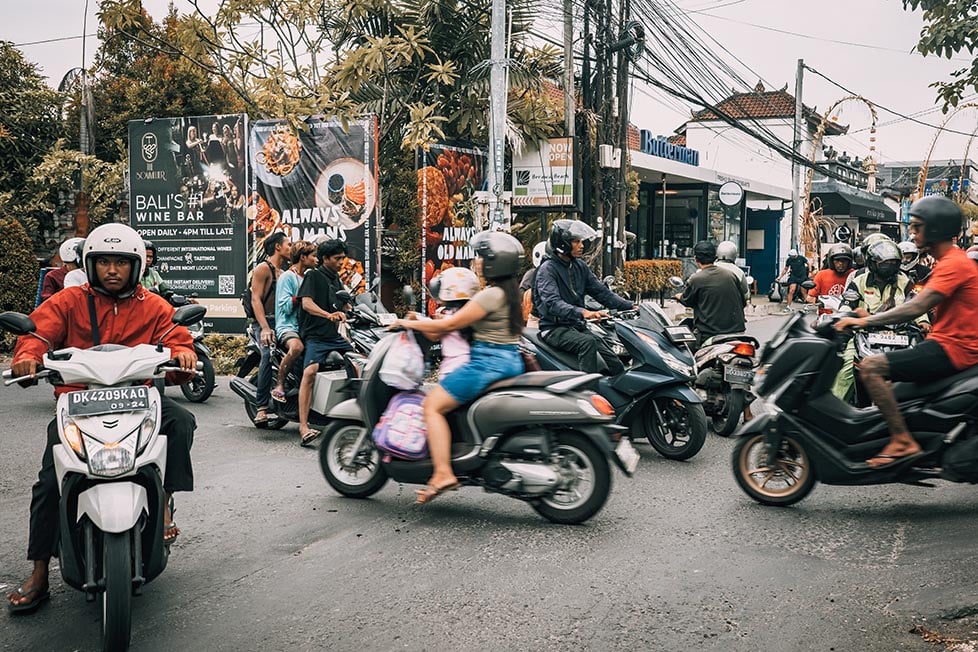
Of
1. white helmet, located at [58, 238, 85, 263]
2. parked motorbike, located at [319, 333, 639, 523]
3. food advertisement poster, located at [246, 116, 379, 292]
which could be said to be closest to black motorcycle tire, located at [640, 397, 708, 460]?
parked motorbike, located at [319, 333, 639, 523]

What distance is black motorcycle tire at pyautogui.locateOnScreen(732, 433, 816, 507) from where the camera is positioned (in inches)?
243

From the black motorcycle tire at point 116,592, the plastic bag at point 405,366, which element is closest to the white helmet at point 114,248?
the black motorcycle tire at point 116,592

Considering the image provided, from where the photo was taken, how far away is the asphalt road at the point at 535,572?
409 centimetres

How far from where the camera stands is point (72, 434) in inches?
154

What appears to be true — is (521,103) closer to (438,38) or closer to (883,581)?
(438,38)

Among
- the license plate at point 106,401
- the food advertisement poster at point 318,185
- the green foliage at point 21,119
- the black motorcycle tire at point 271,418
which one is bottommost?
the black motorcycle tire at point 271,418

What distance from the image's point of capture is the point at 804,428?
6.09 m

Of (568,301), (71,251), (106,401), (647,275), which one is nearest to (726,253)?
(568,301)

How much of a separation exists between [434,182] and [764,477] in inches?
415

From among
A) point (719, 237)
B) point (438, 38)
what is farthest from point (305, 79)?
point (719, 237)

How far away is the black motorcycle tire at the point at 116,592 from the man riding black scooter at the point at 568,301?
4.60m

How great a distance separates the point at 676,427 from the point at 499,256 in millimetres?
2793

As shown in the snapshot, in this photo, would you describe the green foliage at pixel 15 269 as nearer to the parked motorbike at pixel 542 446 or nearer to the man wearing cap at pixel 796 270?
the parked motorbike at pixel 542 446

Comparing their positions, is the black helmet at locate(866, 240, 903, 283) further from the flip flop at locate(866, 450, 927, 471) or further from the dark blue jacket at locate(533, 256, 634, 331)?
the flip flop at locate(866, 450, 927, 471)
